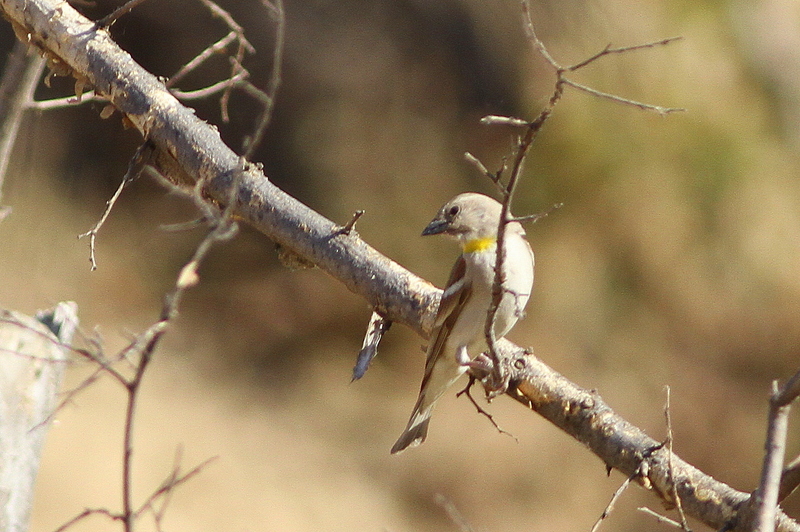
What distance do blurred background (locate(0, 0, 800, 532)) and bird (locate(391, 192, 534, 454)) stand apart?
3810 millimetres

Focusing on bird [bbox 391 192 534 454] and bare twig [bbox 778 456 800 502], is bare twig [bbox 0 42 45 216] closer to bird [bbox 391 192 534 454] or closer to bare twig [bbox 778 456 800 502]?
bird [bbox 391 192 534 454]

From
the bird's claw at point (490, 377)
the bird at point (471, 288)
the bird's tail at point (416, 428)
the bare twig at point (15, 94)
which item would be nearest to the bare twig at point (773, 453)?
the bird's claw at point (490, 377)

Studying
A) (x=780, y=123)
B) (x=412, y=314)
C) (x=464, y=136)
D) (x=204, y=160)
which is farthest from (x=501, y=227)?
(x=780, y=123)

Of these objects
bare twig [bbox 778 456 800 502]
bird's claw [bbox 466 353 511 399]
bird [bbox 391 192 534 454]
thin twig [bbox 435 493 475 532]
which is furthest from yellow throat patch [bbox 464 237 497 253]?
bare twig [bbox 778 456 800 502]

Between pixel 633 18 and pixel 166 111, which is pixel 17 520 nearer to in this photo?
pixel 166 111

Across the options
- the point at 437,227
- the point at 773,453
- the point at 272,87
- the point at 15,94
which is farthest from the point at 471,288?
the point at 15,94

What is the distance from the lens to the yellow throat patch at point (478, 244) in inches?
131

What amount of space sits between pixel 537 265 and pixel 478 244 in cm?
427

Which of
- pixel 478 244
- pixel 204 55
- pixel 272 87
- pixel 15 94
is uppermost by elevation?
pixel 272 87

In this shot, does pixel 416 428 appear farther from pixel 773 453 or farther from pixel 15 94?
pixel 15 94

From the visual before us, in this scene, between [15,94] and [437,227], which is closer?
[437,227]

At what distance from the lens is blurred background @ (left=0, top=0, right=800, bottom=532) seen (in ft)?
23.8

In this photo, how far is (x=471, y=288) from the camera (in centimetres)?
326

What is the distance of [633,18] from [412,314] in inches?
195
